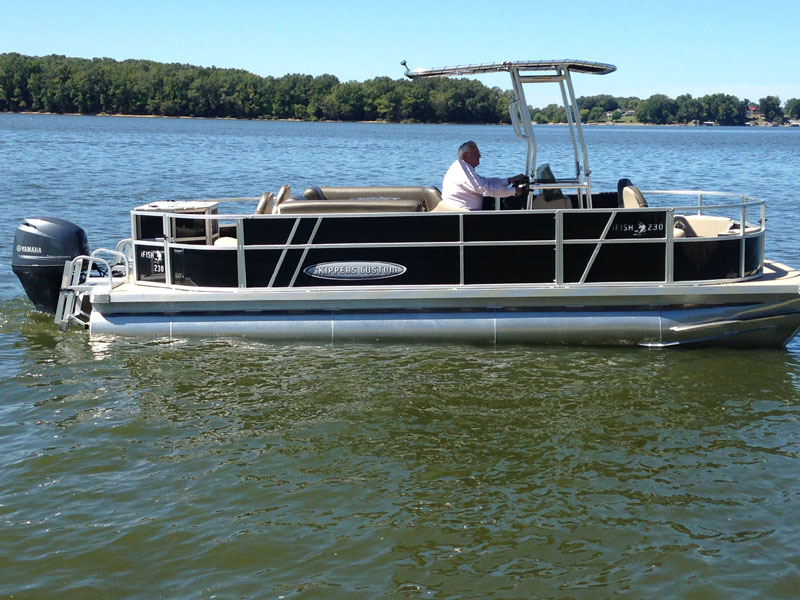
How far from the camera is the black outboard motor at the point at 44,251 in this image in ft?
32.4

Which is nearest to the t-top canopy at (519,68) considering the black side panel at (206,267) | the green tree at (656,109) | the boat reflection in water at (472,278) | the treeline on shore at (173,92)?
the boat reflection in water at (472,278)

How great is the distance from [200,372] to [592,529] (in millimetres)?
4387

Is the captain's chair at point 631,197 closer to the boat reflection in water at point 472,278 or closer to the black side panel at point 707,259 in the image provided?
the boat reflection in water at point 472,278

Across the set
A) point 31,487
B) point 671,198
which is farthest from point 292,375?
point 671,198

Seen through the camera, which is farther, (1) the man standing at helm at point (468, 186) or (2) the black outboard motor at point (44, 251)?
(2) the black outboard motor at point (44, 251)

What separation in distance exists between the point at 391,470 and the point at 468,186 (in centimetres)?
374

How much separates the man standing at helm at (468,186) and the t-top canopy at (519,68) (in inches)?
31.9

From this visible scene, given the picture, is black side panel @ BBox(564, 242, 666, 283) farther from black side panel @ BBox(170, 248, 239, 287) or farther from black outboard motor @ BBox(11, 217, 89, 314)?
black outboard motor @ BBox(11, 217, 89, 314)

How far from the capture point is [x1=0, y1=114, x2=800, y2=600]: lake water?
5293mm

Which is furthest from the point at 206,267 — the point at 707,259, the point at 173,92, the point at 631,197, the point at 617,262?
the point at 173,92

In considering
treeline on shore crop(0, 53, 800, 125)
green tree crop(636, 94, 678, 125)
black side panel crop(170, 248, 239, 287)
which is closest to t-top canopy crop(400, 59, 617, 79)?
black side panel crop(170, 248, 239, 287)

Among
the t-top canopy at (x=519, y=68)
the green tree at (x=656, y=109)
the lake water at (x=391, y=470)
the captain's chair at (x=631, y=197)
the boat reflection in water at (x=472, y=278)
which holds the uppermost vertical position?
the green tree at (x=656, y=109)

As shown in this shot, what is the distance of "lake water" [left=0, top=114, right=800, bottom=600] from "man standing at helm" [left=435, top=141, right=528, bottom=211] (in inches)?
60.1

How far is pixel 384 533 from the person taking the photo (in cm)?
573
